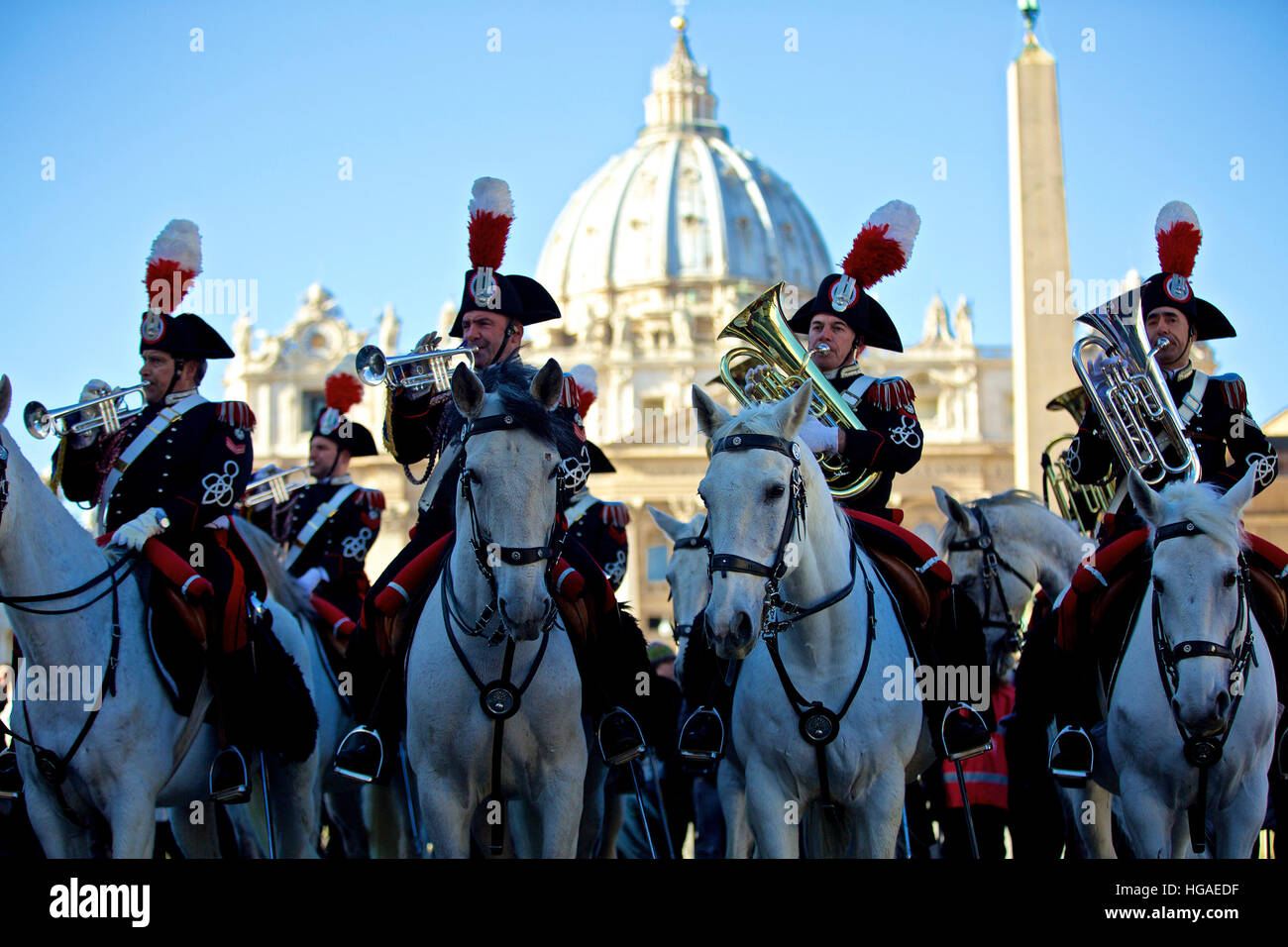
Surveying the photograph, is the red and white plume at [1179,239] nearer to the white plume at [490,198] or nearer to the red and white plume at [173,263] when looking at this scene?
the white plume at [490,198]

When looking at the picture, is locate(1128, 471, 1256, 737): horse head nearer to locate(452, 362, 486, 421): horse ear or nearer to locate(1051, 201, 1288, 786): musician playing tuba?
locate(1051, 201, 1288, 786): musician playing tuba

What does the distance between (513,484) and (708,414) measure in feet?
2.37

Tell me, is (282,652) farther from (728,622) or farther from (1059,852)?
(1059,852)

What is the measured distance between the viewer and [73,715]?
5.93 m

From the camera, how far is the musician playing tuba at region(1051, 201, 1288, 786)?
6441mm

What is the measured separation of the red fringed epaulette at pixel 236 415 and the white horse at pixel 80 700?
30.4 inches

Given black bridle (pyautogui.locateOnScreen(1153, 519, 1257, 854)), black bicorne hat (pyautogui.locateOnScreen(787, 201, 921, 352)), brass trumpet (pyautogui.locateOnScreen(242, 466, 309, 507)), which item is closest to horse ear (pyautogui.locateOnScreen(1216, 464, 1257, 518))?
black bridle (pyautogui.locateOnScreen(1153, 519, 1257, 854))

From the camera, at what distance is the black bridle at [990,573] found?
334 inches

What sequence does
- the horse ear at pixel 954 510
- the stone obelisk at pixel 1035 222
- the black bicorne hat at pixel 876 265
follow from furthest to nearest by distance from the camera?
the stone obelisk at pixel 1035 222 < the horse ear at pixel 954 510 < the black bicorne hat at pixel 876 265

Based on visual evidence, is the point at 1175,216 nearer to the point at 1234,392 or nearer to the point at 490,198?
the point at 1234,392

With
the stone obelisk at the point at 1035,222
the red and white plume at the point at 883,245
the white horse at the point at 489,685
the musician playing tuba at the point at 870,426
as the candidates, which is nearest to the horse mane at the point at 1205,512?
the musician playing tuba at the point at 870,426

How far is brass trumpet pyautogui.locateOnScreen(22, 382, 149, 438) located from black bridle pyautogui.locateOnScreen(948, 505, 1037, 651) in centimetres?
424

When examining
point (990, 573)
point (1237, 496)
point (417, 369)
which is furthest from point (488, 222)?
point (990, 573)
